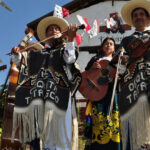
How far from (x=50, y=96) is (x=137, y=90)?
→ 40.9 inches

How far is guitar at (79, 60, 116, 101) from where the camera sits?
3715 mm

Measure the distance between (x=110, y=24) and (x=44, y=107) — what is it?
22.6ft

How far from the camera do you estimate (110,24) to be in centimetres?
955

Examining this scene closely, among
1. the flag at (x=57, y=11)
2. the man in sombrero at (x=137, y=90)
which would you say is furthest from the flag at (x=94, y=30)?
the man in sombrero at (x=137, y=90)

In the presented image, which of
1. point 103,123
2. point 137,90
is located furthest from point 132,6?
point 103,123

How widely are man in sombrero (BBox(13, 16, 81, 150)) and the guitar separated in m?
0.38

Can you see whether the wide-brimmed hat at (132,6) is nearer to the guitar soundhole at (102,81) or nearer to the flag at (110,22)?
the guitar soundhole at (102,81)

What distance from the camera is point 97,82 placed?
3852 mm

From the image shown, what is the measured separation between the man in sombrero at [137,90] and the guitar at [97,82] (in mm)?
296

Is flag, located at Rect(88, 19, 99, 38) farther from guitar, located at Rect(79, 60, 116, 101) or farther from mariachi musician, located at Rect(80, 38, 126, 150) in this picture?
guitar, located at Rect(79, 60, 116, 101)

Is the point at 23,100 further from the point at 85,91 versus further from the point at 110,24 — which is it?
the point at 110,24

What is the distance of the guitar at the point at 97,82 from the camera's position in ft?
12.2

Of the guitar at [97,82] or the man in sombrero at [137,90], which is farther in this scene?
the guitar at [97,82]

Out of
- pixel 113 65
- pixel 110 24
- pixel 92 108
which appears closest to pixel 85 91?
pixel 92 108
